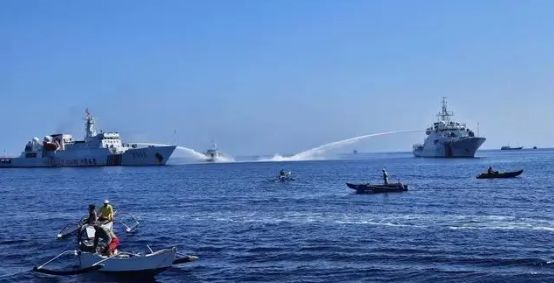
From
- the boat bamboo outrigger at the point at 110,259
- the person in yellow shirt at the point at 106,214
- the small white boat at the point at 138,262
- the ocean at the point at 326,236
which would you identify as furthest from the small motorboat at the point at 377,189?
the small white boat at the point at 138,262

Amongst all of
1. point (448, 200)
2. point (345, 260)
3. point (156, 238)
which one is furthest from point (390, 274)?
point (448, 200)

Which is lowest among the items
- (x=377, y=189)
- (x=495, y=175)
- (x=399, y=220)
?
(x=399, y=220)

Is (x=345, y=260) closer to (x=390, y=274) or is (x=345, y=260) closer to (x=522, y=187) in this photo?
(x=390, y=274)

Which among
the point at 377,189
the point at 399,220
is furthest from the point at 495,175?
the point at 399,220

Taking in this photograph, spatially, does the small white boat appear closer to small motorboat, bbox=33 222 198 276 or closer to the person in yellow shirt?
small motorboat, bbox=33 222 198 276

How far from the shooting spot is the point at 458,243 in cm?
3878

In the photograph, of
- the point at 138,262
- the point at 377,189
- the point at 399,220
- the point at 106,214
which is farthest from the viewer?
the point at 377,189

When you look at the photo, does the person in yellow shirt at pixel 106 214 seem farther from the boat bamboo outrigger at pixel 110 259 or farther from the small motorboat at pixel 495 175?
the small motorboat at pixel 495 175

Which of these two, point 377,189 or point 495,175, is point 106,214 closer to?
point 377,189

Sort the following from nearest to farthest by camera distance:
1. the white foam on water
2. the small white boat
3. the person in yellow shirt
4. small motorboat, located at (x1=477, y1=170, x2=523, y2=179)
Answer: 1. the small white boat
2. the person in yellow shirt
3. the white foam on water
4. small motorboat, located at (x1=477, y1=170, x2=523, y2=179)

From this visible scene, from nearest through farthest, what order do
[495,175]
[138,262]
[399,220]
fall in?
[138,262] < [399,220] < [495,175]

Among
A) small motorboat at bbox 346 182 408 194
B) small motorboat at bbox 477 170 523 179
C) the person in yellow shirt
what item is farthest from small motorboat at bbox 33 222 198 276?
small motorboat at bbox 477 170 523 179

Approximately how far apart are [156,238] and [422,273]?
A: 20840mm

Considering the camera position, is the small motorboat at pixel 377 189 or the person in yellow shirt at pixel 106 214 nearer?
the person in yellow shirt at pixel 106 214
